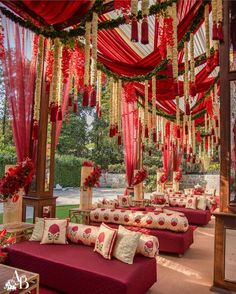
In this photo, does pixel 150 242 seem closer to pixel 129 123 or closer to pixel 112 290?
pixel 112 290

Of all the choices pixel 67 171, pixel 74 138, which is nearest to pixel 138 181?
pixel 67 171

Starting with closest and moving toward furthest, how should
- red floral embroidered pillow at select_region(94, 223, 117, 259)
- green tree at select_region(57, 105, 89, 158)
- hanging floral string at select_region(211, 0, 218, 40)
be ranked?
hanging floral string at select_region(211, 0, 218, 40) → red floral embroidered pillow at select_region(94, 223, 117, 259) → green tree at select_region(57, 105, 89, 158)

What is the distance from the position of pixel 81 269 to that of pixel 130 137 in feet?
19.4

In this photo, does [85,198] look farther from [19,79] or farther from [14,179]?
[19,79]

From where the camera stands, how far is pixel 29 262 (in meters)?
3.88

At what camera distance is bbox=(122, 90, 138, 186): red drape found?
875 cm

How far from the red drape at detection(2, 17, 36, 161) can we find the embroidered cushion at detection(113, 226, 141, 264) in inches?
91.9

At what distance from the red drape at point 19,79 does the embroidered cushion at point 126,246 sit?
2.33 metres

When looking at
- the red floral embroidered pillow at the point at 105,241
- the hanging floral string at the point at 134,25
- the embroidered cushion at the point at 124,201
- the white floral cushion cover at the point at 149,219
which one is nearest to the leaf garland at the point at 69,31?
the hanging floral string at the point at 134,25

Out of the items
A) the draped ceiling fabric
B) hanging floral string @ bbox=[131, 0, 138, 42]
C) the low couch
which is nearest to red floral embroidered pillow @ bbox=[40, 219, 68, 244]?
the low couch

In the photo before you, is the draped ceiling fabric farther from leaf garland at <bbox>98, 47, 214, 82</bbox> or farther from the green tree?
the green tree

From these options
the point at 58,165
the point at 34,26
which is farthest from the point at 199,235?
the point at 58,165

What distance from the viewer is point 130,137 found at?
9031 millimetres

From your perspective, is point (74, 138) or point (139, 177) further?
point (74, 138)
